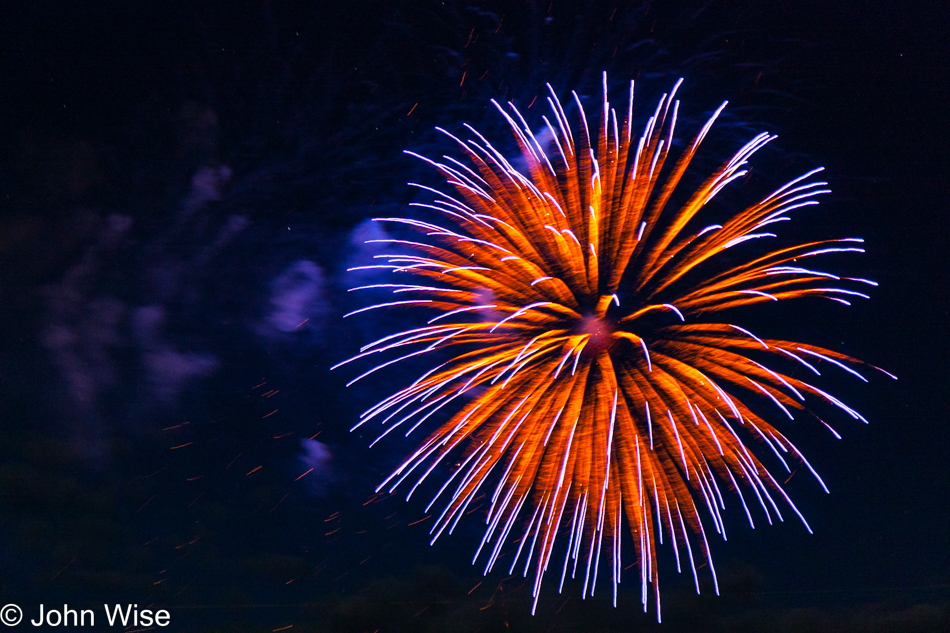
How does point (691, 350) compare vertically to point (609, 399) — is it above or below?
above

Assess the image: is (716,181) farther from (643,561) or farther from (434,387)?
(643,561)

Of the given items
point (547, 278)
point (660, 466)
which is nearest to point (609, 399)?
point (660, 466)

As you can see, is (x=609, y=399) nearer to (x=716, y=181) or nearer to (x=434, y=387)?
(x=434, y=387)

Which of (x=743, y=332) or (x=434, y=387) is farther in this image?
(x=434, y=387)

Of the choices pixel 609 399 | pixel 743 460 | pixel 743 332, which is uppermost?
pixel 743 332

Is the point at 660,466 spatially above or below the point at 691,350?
below

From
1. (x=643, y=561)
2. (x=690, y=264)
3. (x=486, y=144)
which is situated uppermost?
(x=486, y=144)

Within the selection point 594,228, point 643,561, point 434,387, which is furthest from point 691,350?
point 434,387

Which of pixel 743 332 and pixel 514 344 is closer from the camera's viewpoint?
pixel 743 332
